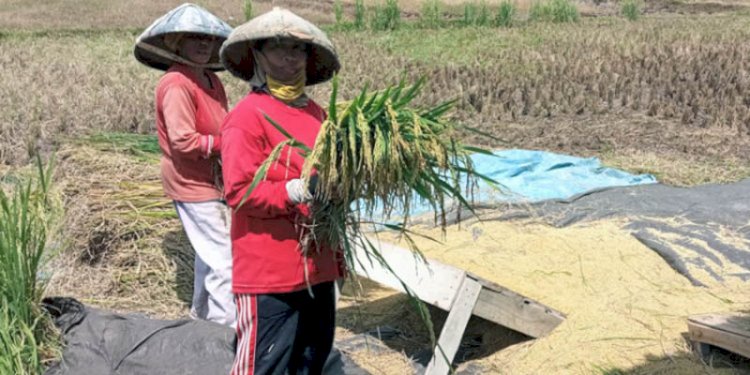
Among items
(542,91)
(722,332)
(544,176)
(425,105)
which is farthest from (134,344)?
(542,91)

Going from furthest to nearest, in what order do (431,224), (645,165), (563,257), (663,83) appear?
(663,83) < (645,165) < (431,224) < (563,257)

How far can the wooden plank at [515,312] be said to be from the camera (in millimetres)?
Answer: 3436

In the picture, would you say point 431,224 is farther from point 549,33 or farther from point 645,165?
point 549,33

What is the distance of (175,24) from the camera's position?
11.3ft

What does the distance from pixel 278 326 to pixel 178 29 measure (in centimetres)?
154

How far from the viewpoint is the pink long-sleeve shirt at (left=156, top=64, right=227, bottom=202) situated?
330 cm

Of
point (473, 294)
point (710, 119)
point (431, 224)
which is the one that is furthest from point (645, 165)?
point (473, 294)

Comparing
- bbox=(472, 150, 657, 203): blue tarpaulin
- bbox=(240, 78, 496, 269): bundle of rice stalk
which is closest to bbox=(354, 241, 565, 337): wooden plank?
bbox=(240, 78, 496, 269): bundle of rice stalk

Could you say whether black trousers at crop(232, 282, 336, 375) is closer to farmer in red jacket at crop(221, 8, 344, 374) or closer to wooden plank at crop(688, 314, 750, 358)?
farmer in red jacket at crop(221, 8, 344, 374)

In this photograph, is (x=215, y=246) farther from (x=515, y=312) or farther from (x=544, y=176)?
(x=544, y=176)

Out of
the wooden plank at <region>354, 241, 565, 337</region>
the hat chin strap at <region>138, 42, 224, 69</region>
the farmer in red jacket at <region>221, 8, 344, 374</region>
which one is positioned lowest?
the wooden plank at <region>354, 241, 565, 337</region>

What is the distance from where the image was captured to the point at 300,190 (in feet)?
7.54

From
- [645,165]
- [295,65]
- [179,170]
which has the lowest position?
[645,165]

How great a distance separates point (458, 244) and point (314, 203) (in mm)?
2204
